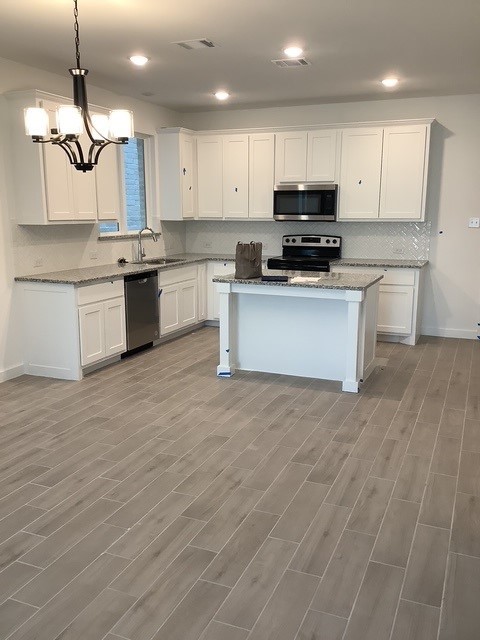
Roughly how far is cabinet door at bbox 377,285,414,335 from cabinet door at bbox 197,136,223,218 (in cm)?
238

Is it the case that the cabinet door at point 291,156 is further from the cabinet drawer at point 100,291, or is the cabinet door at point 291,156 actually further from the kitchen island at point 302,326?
the cabinet drawer at point 100,291

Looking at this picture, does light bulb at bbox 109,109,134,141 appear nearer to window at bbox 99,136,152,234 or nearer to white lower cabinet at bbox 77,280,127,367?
white lower cabinet at bbox 77,280,127,367

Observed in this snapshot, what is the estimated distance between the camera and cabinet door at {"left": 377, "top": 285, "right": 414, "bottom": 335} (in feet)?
20.3

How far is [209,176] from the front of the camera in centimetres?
715

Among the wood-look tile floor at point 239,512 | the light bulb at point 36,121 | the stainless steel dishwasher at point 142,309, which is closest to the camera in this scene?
the wood-look tile floor at point 239,512

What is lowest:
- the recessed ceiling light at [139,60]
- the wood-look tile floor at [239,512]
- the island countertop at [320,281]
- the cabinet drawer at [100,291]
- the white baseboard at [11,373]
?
the wood-look tile floor at [239,512]

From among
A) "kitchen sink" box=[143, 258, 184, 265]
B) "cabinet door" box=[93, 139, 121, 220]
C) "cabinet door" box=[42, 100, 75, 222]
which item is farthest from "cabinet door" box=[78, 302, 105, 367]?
"kitchen sink" box=[143, 258, 184, 265]

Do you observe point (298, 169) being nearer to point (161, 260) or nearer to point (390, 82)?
point (390, 82)

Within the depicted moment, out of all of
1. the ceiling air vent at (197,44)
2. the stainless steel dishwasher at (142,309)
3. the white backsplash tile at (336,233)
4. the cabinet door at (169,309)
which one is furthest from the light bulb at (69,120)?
the white backsplash tile at (336,233)

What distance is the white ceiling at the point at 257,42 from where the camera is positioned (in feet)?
11.5

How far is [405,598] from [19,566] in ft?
5.20

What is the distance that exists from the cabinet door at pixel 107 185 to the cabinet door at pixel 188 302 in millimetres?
1277

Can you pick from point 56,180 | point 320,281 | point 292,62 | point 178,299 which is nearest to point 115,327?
point 178,299

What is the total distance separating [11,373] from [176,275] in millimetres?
2180
